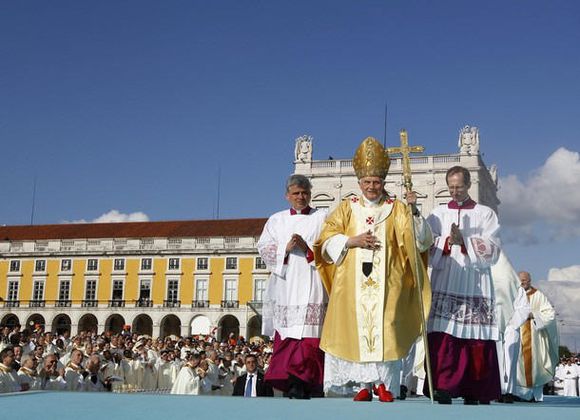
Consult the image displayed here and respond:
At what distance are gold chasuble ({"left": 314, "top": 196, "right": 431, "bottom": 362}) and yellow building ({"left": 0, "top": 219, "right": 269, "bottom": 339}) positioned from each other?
49042mm

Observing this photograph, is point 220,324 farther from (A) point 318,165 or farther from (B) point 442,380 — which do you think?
(B) point 442,380

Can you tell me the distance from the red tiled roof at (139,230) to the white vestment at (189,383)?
147 ft

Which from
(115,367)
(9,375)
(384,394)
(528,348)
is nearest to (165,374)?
(115,367)

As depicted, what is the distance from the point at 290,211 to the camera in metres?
8.10

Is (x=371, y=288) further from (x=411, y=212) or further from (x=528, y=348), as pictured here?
(x=528, y=348)

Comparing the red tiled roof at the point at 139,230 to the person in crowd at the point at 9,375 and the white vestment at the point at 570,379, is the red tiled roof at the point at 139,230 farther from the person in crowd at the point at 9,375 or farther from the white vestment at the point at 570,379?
the person in crowd at the point at 9,375

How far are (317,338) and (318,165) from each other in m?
53.5

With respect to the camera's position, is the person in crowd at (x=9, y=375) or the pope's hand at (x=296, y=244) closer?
the pope's hand at (x=296, y=244)

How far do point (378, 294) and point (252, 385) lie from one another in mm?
6630

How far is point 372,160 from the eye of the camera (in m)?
7.07

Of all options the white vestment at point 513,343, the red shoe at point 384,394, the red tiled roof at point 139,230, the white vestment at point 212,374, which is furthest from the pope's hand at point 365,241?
the red tiled roof at point 139,230

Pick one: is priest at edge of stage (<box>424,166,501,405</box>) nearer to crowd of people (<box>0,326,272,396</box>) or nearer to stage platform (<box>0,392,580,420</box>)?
stage platform (<box>0,392,580,420</box>)

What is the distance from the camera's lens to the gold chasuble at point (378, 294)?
21.9 ft

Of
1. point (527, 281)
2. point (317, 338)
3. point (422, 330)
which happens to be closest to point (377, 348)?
point (422, 330)
